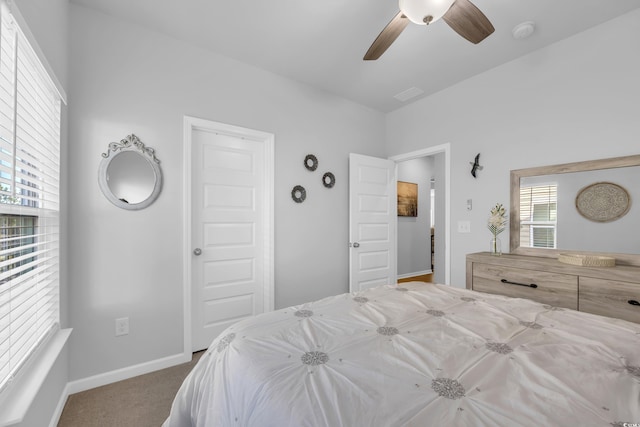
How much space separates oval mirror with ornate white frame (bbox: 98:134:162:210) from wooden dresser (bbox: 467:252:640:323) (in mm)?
2795

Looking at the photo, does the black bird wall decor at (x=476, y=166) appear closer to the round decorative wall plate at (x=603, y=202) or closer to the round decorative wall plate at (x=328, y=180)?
the round decorative wall plate at (x=603, y=202)

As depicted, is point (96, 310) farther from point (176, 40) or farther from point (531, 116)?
point (531, 116)

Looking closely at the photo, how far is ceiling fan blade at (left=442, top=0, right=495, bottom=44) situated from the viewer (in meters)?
1.53

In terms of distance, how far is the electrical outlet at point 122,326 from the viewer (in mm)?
2066

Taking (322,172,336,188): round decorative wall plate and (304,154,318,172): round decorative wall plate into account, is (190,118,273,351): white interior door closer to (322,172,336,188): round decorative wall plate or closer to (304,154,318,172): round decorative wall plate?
(304,154,318,172): round decorative wall plate

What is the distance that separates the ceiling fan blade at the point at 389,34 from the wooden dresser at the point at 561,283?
74.7 inches

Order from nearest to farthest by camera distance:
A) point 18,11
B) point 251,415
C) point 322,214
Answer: point 251,415
point 18,11
point 322,214

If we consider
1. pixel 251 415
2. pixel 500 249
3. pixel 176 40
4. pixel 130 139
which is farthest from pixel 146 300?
pixel 500 249

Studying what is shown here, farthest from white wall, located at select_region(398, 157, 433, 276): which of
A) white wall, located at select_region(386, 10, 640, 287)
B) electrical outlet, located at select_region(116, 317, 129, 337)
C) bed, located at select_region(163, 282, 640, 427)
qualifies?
electrical outlet, located at select_region(116, 317, 129, 337)

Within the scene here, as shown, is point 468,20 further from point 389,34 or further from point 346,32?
point 346,32

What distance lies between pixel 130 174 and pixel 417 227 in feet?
15.9

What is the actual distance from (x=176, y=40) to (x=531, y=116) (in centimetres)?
321

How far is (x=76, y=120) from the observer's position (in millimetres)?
1938

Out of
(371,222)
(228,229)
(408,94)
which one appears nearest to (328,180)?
(371,222)
